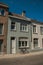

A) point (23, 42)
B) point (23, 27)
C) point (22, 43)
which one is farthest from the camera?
point (23, 27)

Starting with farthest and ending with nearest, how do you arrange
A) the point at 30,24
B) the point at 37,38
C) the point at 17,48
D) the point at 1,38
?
the point at 37,38 < the point at 30,24 < the point at 17,48 < the point at 1,38

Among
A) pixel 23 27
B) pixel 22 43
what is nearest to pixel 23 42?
pixel 22 43

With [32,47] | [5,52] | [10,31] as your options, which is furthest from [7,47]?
[32,47]

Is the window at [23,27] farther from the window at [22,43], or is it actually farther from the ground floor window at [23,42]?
the window at [22,43]

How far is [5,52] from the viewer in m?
29.1

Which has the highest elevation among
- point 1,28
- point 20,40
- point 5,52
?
point 1,28

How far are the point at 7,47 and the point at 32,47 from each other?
7796mm

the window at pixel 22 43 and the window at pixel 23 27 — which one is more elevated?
the window at pixel 23 27

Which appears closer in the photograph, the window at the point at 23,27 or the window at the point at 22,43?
the window at the point at 22,43

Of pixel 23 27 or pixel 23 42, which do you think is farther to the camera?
pixel 23 27

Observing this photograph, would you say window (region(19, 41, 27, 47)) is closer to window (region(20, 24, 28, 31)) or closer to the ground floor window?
the ground floor window

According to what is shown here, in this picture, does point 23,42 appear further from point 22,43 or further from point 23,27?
point 23,27

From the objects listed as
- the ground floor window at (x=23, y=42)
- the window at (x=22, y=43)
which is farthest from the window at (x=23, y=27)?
the window at (x=22, y=43)

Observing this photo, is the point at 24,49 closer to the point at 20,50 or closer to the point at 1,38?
the point at 20,50
